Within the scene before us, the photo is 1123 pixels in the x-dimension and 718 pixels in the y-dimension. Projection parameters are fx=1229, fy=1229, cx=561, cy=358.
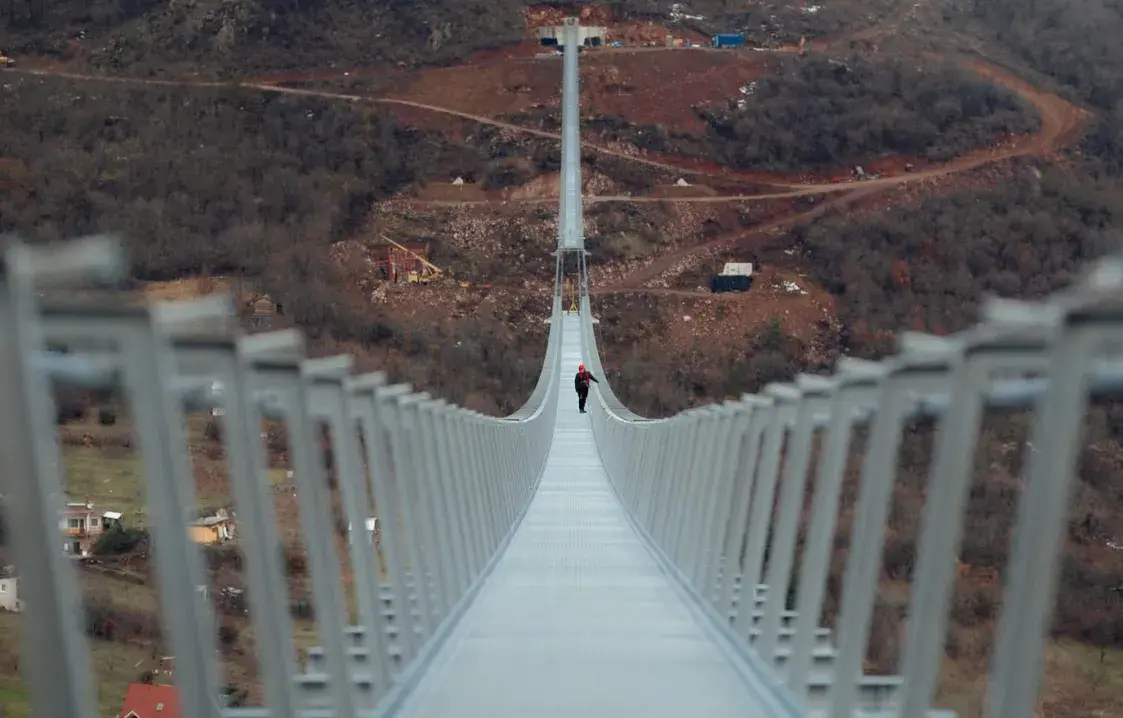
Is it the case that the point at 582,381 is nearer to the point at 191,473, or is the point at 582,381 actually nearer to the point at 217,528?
the point at 217,528

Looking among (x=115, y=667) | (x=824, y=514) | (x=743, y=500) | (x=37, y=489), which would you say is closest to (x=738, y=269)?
(x=115, y=667)

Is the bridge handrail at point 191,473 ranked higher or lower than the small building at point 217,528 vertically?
higher

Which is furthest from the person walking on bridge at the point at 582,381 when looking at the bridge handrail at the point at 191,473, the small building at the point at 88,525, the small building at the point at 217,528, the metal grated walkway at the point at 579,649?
the bridge handrail at the point at 191,473

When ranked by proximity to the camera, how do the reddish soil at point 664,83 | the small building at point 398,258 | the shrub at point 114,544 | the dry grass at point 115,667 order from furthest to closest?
the reddish soil at point 664,83 → the small building at point 398,258 → the dry grass at point 115,667 → the shrub at point 114,544

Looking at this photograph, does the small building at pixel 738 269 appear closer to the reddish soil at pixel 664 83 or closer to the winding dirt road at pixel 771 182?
the winding dirt road at pixel 771 182

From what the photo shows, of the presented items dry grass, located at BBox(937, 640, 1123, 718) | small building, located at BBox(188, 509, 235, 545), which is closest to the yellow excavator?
dry grass, located at BBox(937, 640, 1123, 718)

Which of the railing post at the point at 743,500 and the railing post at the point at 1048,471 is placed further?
the railing post at the point at 743,500

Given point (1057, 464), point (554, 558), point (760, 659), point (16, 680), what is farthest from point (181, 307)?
point (554, 558)
